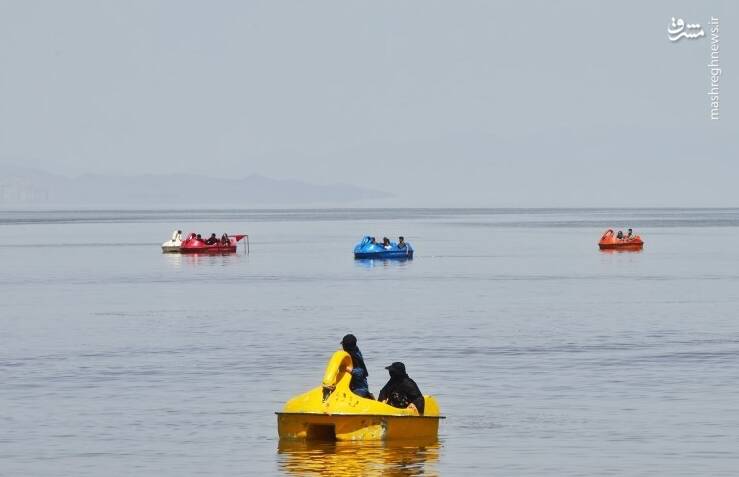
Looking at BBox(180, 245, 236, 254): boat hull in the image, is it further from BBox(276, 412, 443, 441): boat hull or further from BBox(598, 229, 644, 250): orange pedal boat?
BBox(276, 412, 443, 441): boat hull

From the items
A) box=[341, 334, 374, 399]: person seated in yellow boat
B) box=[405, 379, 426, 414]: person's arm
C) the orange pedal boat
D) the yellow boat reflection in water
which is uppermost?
the orange pedal boat

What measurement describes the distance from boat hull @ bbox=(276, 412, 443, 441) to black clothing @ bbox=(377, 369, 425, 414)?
37 cm

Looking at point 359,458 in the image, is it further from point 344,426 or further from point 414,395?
point 414,395

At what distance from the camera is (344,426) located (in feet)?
110

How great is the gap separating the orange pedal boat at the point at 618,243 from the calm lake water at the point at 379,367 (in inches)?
1379

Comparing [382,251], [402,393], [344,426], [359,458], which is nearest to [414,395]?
[402,393]

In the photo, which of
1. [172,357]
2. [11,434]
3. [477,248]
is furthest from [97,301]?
[477,248]

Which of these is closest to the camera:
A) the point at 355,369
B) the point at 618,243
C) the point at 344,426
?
the point at 344,426

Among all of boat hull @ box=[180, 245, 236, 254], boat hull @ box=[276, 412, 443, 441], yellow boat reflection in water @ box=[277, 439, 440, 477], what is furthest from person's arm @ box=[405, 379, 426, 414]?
boat hull @ box=[180, 245, 236, 254]

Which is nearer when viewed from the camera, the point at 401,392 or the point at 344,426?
the point at 344,426

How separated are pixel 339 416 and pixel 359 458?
1062 mm

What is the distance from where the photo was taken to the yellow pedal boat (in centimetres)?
3309

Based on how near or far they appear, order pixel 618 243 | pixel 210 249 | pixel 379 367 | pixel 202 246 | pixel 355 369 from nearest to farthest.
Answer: pixel 355 369 → pixel 379 367 → pixel 202 246 → pixel 210 249 → pixel 618 243

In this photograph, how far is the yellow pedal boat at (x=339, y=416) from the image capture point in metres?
33.1
